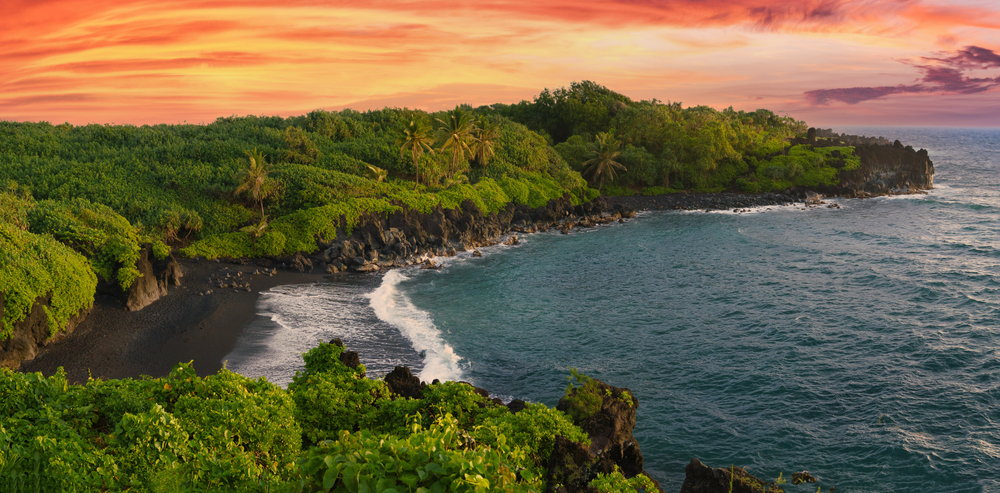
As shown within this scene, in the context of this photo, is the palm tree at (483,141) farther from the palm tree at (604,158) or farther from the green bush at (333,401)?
the green bush at (333,401)

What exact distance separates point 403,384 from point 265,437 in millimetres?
8038

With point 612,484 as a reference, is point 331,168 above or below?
above

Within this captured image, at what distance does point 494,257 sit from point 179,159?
4224 cm

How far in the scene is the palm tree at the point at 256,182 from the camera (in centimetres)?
5938

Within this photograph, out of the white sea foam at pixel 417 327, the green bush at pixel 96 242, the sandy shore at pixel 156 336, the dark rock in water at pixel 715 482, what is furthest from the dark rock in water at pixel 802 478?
the green bush at pixel 96 242

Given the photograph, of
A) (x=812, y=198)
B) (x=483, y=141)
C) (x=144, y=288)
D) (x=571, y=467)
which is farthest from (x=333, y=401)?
(x=812, y=198)

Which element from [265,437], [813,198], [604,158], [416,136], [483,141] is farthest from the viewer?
[604,158]

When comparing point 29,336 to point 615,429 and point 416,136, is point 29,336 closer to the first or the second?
point 615,429

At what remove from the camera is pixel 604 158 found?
100812mm

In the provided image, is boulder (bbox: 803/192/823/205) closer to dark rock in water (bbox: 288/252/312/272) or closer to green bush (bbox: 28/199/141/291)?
dark rock in water (bbox: 288/252/312/272)

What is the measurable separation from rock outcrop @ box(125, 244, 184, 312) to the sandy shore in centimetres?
56

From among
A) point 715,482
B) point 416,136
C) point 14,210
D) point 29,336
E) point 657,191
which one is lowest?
point 715,482

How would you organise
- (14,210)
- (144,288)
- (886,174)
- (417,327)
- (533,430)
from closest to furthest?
(533,430) → (14,210) → (144,288) → (417,327) → (886,174)

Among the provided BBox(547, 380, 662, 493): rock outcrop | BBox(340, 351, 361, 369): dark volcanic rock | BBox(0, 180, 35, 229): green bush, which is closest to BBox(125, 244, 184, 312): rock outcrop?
BBox(0, 180, 35, 229): green bush
